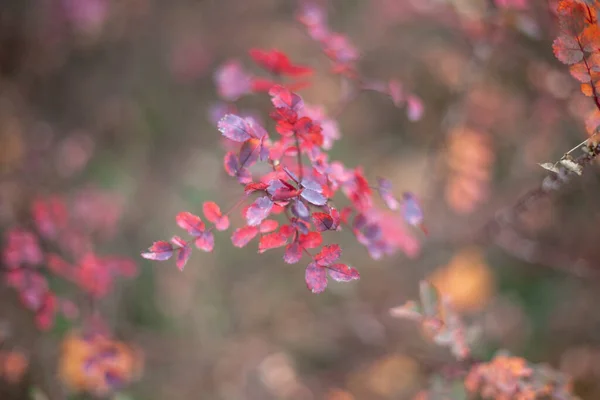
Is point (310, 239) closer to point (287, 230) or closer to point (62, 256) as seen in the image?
point (287, 230)

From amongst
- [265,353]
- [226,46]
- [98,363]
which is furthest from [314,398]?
[226,46]

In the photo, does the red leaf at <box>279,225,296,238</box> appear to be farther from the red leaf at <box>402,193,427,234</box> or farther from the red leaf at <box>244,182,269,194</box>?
the red leaf at <box>402,193,427,234</box>

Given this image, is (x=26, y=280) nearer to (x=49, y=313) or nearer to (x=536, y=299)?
(x=49, y=313)

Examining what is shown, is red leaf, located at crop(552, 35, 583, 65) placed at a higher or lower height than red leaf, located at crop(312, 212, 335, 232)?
higher

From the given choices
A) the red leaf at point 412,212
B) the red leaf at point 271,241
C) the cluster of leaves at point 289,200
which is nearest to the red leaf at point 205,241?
the cluster of leaves at point 289,200

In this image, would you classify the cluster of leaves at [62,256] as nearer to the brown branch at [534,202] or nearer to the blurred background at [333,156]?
the blurred background at [333,156]

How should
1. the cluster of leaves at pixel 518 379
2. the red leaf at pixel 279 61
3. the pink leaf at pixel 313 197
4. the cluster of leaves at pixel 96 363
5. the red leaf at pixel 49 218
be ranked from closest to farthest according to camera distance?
the pink leaf at pixel 313 197
the cluster of leaves at pixel 518 379
the red leaf at pixel 279 61
the cluster of leaves at pixel 96 363
the red leaf at pixel 49 218

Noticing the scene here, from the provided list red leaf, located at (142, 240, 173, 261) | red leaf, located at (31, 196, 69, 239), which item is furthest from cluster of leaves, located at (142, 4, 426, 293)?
red leaf, located at (31, 196, 69, 239)
